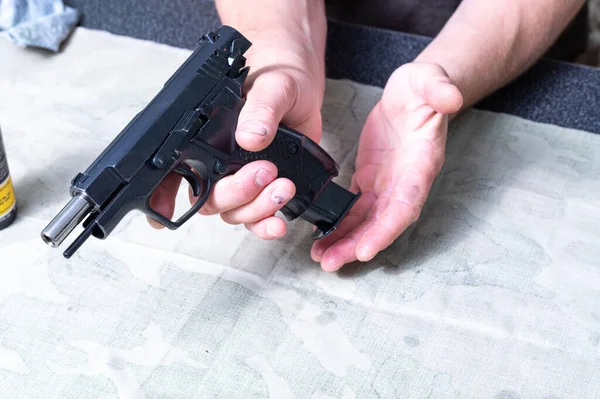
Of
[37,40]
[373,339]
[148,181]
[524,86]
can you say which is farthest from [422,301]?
[37,40]

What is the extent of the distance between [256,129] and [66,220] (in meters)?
0.22

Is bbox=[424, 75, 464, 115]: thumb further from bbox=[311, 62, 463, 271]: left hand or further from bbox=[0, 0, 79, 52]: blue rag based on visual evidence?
bbox=[0, 0, 79, 52]: blue rag

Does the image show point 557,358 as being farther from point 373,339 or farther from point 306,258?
point 306,258

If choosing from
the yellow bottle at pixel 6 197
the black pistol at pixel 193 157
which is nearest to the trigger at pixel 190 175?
the black pistol at pixel 193 157

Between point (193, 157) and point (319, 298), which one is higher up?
point (193, 157)

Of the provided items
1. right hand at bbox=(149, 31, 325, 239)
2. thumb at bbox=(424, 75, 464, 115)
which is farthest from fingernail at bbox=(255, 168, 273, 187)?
thumb at bbox=(424, 75, 464, 115)

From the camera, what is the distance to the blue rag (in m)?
1.26

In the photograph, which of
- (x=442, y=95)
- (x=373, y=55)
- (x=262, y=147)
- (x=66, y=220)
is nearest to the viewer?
(x=66, y=220)

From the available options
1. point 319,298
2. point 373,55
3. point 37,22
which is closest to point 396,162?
point 319,298

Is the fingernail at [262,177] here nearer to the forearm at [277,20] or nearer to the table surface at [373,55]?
the forearm at [277,20]

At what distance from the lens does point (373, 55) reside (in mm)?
1241

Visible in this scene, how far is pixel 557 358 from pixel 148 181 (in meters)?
0.49

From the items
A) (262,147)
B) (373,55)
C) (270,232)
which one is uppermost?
(262,147)

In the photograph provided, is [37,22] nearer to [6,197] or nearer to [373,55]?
[6,197]
